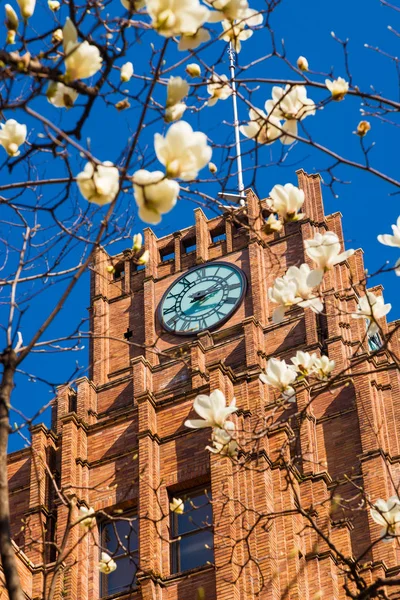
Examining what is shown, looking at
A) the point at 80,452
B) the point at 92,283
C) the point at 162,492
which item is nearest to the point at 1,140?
the point at 162,492

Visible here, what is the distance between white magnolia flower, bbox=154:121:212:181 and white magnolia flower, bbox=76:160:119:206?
1.14 feet

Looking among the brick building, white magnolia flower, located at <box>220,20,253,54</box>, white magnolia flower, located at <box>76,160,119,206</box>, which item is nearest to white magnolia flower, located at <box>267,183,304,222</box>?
white magnolia flower, located at <box>220,20,253,54</box>

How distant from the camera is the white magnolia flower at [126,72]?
8961 mm

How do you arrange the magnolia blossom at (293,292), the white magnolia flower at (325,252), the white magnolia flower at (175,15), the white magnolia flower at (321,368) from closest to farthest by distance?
the white magnolia flower at (175,15), the white magnolia flower at (325,252), the magnolia blossom at (293,292), the white magnolia flower at (321,368)

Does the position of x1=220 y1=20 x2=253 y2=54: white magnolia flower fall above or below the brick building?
below

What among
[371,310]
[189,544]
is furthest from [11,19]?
[189,544]

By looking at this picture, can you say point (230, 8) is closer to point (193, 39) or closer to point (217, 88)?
point (193, 39)

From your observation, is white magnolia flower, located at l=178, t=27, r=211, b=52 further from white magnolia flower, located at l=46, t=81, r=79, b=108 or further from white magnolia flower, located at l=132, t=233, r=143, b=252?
white magnolia flower, located at l=132, t=233, r=143, b=252

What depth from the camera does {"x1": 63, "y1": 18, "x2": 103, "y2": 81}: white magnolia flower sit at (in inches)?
305

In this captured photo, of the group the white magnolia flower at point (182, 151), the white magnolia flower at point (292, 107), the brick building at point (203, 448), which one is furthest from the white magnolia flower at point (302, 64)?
the brick building at point (203, 448)

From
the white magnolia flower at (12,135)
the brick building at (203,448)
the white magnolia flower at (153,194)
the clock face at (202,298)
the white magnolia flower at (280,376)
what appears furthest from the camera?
the clock face at (202,298)

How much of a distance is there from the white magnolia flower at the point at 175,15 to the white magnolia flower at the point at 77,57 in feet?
1.24

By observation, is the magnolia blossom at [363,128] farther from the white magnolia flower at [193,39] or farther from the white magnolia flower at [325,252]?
the white magnolia flower at [193,39]

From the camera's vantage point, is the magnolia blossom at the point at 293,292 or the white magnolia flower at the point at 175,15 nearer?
the white magnolia flower at the point at 175,15
